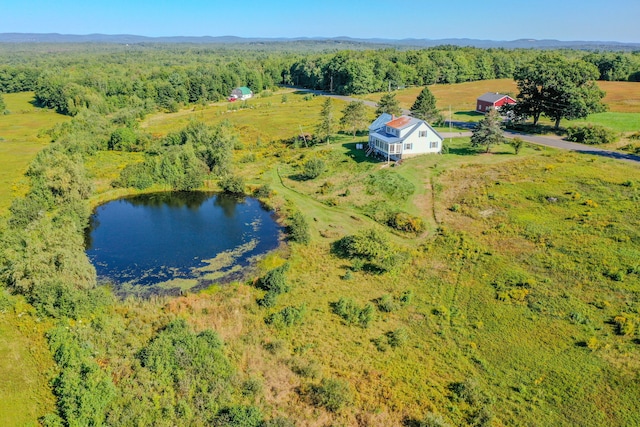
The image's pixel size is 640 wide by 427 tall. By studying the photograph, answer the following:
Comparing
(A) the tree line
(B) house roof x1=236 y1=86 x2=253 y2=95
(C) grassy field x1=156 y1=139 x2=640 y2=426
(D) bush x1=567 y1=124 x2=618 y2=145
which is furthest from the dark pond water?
(B) house roof x1=236 y1=86 x2=253 y2=95

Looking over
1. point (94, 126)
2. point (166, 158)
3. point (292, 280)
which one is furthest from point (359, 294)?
point (94, 126)

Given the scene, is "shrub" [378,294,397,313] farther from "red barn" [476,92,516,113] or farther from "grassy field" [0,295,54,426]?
"red barn" [476,92,516,113]

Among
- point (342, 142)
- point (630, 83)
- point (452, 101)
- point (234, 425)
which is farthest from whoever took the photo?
point (630, 83)

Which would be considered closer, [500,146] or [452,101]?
[500,146]

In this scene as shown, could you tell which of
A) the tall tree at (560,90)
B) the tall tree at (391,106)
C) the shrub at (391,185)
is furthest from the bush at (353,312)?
the tall tree at (560,90)

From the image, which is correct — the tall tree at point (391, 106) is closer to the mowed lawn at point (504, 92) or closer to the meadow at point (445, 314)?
the mowed lawn at point (504, 92)

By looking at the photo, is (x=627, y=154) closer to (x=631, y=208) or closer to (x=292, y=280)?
(x=631, y=208)
